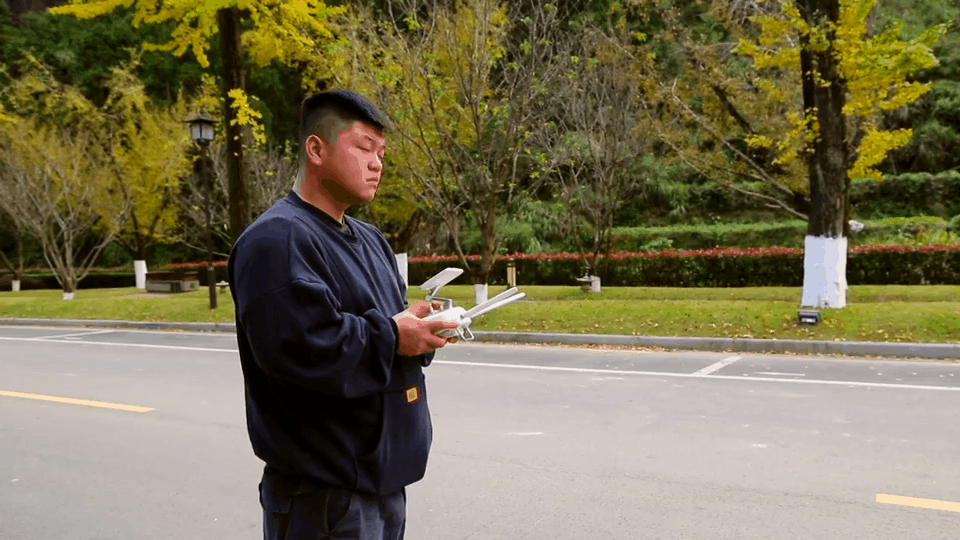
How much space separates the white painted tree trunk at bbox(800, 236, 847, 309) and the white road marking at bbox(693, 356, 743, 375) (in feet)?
10.1

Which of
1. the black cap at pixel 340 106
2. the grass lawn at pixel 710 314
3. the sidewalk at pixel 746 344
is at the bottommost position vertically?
the sidewalk at pixel 746 344

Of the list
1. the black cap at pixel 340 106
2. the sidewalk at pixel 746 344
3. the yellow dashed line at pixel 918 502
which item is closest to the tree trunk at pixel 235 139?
the sidewalk at pixel 746 344

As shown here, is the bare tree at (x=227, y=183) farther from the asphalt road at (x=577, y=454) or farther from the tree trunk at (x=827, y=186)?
the asphalt road at (x=577, y=454)

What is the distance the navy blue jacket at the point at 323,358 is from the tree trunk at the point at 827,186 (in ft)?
38.7

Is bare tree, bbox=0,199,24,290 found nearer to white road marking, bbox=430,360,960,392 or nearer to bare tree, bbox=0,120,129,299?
bare tree, bbox=0,120,129,299

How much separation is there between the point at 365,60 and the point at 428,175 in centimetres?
271

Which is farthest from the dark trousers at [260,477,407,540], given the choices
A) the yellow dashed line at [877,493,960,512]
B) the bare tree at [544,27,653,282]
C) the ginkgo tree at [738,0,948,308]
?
the bare tree at [544,27,653,282]

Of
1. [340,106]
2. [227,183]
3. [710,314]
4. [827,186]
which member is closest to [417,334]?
[340,106]

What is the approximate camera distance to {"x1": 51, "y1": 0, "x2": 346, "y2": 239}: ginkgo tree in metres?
14.8

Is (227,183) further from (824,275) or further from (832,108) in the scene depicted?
(824,275)

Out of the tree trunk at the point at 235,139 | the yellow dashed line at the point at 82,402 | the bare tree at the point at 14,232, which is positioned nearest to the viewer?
the yellow dashed line at the point at 82,402

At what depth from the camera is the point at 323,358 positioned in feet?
6.16

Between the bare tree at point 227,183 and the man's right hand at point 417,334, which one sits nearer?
the man's right hand at point 417,334

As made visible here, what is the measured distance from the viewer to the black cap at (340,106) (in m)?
2.05
